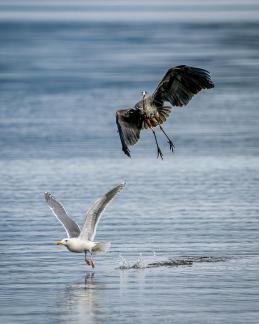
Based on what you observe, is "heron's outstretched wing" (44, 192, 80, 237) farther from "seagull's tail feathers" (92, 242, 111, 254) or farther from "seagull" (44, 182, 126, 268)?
"seagull's tail feathers" (92, 242, 111, 254)

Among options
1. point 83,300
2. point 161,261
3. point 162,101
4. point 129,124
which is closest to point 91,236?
point 161,261

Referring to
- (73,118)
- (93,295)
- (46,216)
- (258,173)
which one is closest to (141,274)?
(93,295)

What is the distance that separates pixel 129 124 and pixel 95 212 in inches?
48.1

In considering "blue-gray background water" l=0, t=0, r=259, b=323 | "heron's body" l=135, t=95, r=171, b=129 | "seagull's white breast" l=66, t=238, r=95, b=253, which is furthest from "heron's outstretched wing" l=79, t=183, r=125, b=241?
"heron's body" l=135, t=95, r=171, b=129

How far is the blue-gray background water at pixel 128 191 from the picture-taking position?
1460 cm

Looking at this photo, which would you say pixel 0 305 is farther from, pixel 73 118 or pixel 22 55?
pixel 22 55

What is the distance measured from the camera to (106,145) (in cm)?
2616

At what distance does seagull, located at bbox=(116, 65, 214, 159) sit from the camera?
16625 mm

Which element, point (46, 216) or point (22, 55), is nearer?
point (46, 216)

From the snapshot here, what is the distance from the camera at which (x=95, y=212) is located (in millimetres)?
16062

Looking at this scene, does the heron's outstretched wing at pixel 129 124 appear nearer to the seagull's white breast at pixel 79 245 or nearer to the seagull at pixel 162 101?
the seagull at pixel 162 101

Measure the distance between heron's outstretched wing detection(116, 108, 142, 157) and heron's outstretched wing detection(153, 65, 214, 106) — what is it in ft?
1.21

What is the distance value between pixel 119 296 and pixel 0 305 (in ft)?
4.04

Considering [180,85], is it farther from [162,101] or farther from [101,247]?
[101,247]
